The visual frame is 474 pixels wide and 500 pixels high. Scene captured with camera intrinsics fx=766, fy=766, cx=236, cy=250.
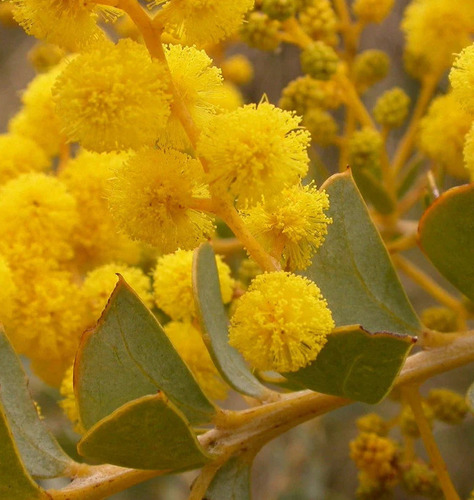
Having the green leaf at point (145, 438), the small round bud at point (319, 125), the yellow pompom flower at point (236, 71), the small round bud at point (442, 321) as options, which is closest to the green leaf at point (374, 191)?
the small round bud at point (319, 125)

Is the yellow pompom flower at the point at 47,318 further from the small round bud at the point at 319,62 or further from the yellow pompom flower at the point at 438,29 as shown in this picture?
the yellow pompom flower at the point at 438,29

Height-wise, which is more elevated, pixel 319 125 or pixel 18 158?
pixel 18 158

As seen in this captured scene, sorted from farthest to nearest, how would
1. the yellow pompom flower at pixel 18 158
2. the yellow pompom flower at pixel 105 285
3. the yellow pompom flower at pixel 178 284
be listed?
the yellow pompom flower at pixel 18 158 < the yellow pompom flower at pixel 105 285 < the yellow pompom flower at pixel 178 284

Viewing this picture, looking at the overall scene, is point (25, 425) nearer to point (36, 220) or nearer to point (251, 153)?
point (36, 220)

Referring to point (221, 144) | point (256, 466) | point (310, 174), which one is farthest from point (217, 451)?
point (256, 466)

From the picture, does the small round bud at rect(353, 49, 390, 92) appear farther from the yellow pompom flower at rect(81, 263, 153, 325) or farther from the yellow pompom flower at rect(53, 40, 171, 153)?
the yellow pompom flower at rect(53, 40, 171, 153)

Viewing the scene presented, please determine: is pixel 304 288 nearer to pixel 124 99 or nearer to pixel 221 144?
pixel 221 144

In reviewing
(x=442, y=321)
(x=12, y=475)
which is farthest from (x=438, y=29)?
(x=12, y=475)
